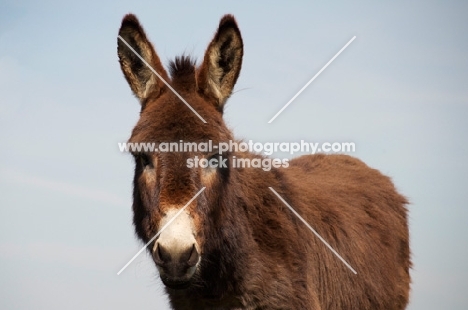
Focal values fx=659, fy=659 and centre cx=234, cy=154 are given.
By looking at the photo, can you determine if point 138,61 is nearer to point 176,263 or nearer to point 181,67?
point 181,67

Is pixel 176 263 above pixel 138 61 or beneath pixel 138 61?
beneath

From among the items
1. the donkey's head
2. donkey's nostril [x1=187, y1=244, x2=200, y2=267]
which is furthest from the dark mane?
donkey's nostril [x1=187, y1=244, x2=200, y2=267]

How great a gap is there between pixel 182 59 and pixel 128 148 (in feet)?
3.27

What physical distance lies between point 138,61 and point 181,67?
44 centimetres

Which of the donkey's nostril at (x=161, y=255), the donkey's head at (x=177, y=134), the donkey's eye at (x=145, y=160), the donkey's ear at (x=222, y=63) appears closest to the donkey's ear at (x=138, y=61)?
the donkey's head at (x=177, y=134)

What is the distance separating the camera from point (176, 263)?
16.3 feet

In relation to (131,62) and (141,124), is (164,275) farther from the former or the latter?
(131,62)

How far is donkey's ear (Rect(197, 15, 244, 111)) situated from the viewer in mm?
6000

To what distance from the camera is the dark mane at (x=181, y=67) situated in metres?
6.06

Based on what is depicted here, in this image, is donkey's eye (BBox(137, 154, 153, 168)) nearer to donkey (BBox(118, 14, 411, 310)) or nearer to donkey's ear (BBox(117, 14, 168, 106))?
donkey (BBox(118, 14, 411, 310))

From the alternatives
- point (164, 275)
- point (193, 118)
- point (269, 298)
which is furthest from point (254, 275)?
point (193, 118)

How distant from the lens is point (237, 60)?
6.07 m

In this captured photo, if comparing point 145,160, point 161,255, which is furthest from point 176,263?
point 145,160

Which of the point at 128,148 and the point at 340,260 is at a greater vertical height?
the point at 128,148
